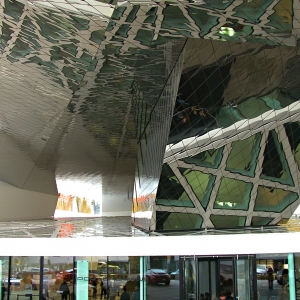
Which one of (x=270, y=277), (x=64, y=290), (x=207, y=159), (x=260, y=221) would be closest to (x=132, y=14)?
(x=207, y=159)

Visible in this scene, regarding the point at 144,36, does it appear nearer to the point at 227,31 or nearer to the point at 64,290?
the point at 227,31

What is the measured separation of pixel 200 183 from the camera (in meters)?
15.4

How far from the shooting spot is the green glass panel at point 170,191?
15219mm

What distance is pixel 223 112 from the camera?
555 inches

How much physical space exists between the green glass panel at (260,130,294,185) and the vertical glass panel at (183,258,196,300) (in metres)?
4.86

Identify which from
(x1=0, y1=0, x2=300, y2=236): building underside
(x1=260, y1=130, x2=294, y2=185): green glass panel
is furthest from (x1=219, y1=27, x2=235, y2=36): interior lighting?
(x1=260, y1=130, x2=294, y2=185): green glass panel

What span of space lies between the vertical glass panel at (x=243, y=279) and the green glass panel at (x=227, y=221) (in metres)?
3.77

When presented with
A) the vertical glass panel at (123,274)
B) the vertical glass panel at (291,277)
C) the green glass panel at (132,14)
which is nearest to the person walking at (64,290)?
the vertical glass panel at (123,274)

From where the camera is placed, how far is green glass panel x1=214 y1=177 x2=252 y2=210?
15.7 meters

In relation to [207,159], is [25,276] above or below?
below

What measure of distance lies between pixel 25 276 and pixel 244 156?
7.45 metres

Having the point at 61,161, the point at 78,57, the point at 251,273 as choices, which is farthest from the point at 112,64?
the point at 61,161

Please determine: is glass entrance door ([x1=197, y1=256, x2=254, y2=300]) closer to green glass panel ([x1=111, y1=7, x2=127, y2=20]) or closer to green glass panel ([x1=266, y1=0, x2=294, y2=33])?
green glass panel ([x1=266, y1=0, x2=294, y2=33])

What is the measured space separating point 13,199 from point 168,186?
17897 mm
